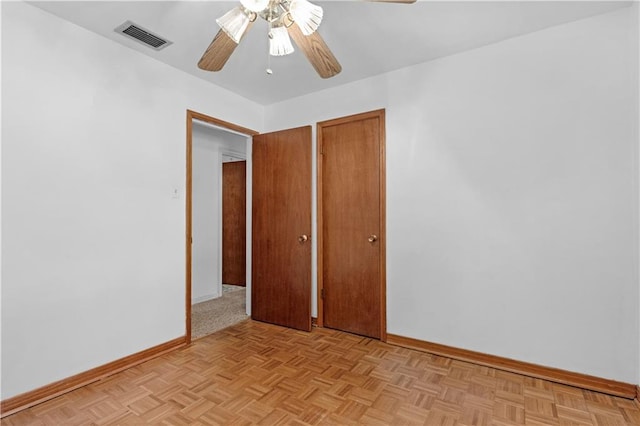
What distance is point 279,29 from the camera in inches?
67.0

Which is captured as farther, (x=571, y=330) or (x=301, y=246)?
(x=301, y=246)

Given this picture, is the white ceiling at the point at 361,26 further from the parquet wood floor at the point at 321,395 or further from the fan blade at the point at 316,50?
the parquet wood floor at the point at 321,395

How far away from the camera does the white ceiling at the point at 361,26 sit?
1.99m

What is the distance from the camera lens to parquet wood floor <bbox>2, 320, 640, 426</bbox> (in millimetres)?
1815

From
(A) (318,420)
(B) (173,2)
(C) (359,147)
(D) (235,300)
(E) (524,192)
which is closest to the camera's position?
(A) (318,420)

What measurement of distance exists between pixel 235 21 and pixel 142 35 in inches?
47.5

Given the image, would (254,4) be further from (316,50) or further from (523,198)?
(523,198)

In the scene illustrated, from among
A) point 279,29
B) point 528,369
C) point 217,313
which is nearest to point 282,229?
point 217,313

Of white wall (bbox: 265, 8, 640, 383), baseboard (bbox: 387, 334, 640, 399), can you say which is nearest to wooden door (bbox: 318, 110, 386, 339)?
white wall (bbox: 265, 8, 640, 383)

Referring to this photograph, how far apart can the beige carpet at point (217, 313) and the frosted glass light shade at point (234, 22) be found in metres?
2.68

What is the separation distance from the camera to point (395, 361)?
2529 millimetres

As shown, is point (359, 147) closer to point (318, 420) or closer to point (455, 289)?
point (455, 289)

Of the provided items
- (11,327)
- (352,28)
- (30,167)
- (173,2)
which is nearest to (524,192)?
(352,28)

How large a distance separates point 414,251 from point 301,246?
1.15 meters
